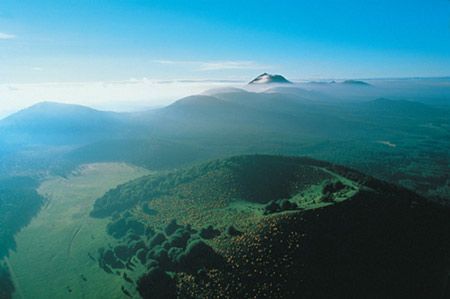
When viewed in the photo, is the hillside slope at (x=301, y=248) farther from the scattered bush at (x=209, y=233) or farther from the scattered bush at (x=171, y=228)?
the scattered bush at (x=171, y=228)

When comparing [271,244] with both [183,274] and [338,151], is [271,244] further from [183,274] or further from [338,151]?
[338,151]

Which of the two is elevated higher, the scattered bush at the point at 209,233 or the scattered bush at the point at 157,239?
the scattered bush at the point at 209,233

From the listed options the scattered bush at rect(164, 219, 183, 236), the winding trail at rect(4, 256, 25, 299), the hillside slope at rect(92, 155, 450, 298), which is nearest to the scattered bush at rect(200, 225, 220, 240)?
the hillside slope at rect(92, 155, 450, 298)

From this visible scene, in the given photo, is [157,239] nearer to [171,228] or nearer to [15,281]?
[171,228]

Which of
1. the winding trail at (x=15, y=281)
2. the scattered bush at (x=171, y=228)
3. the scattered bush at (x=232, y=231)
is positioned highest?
the scattered bush at (x=232, y=231)

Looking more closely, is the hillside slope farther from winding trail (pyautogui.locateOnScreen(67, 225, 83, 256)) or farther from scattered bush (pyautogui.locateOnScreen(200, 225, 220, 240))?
winding trail (pyautogui.locateOnScreen(67, 225, 83, 256))

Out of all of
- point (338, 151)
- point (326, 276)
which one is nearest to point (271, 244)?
point (326, 276)

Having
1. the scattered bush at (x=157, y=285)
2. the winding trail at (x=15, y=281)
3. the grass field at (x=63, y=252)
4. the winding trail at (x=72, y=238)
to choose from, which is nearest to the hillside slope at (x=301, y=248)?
the scattered bush at (x=157, y=285)

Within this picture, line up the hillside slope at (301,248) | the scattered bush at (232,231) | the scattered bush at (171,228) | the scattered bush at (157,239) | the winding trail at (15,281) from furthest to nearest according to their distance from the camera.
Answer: the scattered bush at (171,228), the scattered bush at (157,239), the winding trail at (15,281), the scattered bush at (232,231), the hillside slope at (301,248)
